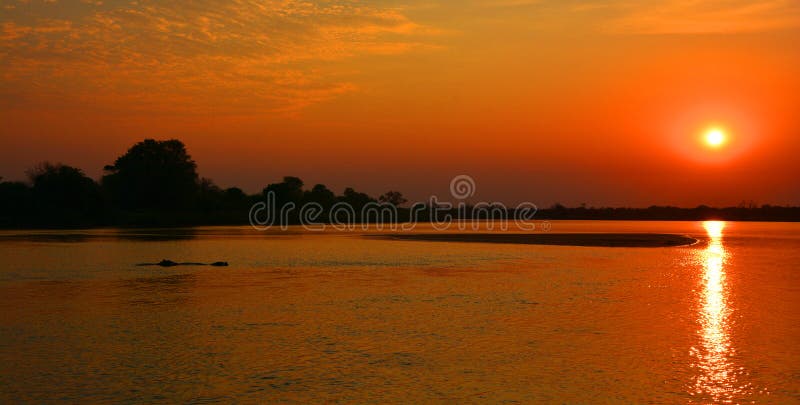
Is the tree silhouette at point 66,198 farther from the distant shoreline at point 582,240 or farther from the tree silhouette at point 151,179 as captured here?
the distant shoreline at point 582,240

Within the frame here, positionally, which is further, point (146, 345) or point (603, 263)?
point (603, 263)

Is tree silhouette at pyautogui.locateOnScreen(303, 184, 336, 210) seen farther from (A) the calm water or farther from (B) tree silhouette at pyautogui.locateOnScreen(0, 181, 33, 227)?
(A) the calm water

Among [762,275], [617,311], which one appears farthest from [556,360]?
[762,275]

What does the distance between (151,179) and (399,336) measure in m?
104

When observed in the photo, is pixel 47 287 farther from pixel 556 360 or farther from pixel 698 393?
pixel 698 393

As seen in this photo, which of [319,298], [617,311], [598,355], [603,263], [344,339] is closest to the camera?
[598,355]

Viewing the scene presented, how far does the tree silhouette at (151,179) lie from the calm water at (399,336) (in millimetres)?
84317

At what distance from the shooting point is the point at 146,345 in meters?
14.0

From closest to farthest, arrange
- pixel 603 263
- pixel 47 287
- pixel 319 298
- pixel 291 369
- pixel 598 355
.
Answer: pixel 291 369 < pixel 598 355 < pixel 319 298 < pixel 47 287 < pixel 603 263

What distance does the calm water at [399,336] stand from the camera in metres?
10.9

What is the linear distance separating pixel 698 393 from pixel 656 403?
0.86 metres

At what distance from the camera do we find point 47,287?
78.1ft

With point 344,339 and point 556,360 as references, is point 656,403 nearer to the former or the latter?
point 556,360

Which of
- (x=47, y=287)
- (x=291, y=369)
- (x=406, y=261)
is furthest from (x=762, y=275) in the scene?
(x=47, y=287)
